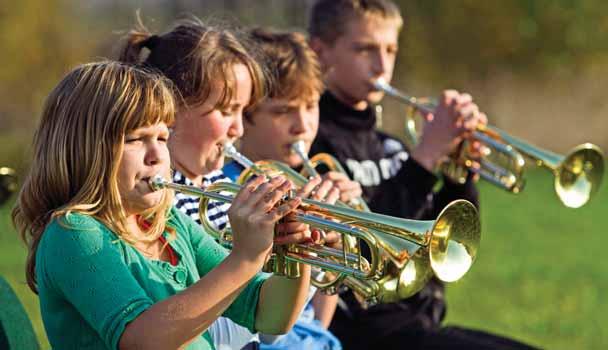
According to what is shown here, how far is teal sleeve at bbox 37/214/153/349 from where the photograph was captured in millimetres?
2322

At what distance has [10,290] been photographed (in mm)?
2854

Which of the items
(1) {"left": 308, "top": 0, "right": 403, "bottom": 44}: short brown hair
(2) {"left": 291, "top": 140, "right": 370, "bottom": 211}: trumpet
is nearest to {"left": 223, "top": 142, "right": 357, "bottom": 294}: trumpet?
(2) {"left": 291, "top": 140, "right": 370, "bottom": 211}: trumpet

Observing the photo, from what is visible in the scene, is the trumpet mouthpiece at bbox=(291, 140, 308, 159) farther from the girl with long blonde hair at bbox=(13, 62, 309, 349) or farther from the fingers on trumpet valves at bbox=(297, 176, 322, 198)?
the girl with long blonde hair at bbox=(13, 62, 309, 349)

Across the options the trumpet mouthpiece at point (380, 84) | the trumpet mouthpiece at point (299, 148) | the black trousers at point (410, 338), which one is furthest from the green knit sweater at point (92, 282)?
the trumpet mouthpiece at point (380, 84)

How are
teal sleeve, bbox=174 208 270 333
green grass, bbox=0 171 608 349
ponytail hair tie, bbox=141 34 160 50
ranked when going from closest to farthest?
teal sleeve, bbox=174 208 270 333
ponytail hair tie, bbox=141 34 160 50
green grass, bbox=0 171 608 349

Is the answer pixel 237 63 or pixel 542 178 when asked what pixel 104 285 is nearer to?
pixel 237 63

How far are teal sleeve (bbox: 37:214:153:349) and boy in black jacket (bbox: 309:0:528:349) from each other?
1.80 meters

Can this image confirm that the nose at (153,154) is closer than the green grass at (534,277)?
Yes

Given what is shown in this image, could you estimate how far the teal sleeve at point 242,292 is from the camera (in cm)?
279

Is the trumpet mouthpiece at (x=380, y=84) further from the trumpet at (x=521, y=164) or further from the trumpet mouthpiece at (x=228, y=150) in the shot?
the trumpet mouthpiece at (x=228, y=150)

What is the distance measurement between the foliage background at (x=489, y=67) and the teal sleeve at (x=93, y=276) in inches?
265

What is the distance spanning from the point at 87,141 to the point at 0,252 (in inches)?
295

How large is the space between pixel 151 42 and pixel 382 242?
3.73ft

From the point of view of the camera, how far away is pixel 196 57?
322 cm
